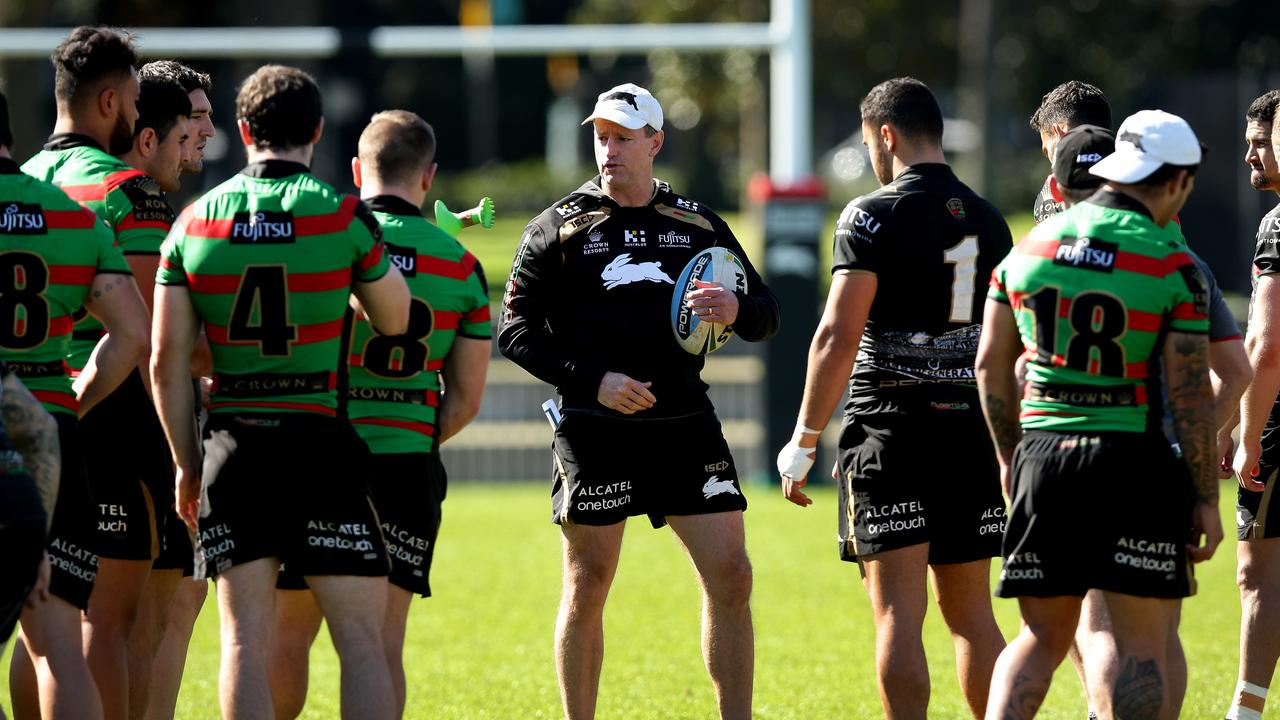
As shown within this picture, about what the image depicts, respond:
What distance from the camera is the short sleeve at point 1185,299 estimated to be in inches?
175

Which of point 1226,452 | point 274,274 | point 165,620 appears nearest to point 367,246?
point 274,274

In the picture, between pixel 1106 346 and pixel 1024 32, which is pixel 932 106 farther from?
pixel 1024 32

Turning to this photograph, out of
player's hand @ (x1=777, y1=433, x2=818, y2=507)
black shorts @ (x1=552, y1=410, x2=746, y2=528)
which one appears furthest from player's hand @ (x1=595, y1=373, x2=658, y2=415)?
player's hand @ (x1=777, y1=433, x2=818, y2=507)

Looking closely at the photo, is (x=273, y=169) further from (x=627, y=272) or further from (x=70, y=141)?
(x=627, y=272)

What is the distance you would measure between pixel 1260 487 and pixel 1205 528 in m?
1.51

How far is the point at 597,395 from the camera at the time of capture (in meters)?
5.66

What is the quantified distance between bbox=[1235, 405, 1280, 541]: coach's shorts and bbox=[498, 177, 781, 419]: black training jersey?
1.89 m

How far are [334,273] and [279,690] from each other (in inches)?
60.7

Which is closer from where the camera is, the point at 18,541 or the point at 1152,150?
the point at 18,541

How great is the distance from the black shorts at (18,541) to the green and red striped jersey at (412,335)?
3.71 ft

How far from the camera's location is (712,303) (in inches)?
222

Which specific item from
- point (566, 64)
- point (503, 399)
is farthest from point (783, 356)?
point (566, 64)

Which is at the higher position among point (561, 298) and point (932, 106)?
point (932, 106)

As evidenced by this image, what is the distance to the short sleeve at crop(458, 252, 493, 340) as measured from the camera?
5043 mm
